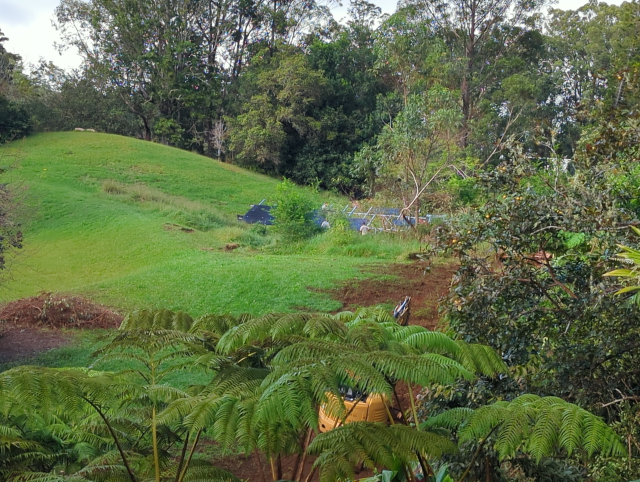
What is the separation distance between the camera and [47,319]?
9773 mm

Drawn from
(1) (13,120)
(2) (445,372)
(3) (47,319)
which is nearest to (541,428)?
(2) (445,372)

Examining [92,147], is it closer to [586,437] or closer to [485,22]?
[485,22]

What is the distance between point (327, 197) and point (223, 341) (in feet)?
104

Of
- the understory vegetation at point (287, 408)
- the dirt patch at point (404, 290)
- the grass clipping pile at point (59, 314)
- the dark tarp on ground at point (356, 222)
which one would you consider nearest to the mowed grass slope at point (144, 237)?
the dirt patch at point (404, 290)

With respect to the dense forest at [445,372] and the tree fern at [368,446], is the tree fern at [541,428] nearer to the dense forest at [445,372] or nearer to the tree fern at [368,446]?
the dense forest at [445,372]

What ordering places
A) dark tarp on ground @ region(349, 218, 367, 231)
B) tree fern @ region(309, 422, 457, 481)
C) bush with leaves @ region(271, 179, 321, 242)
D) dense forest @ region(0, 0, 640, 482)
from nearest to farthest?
tree fern @ region(309, 422, 457, 481) → dense forest @ region(0, 0, 640, 482) → bush with leaves @ region(271, 179, 321, 242) → dark tarp on ground @ region(349, 218, 367, 231)

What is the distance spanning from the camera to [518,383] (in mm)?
4145

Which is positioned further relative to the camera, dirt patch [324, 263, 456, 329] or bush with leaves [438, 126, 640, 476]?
dirt patch [324, 263, 456, 329]

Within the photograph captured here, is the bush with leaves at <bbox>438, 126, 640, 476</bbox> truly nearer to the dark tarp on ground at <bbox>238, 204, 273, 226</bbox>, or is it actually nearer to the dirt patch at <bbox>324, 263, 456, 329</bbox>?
the dirt patch at <bbox>324, 263, 456, 329</bbox>

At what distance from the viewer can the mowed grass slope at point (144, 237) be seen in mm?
11688

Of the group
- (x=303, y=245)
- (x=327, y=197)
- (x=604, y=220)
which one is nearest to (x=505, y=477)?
(x=604, y=220)

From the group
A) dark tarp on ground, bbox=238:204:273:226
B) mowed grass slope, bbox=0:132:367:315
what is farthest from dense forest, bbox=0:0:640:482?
dark tarp on ground, bbox=238:204:273:226

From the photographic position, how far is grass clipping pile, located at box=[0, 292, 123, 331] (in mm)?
9641

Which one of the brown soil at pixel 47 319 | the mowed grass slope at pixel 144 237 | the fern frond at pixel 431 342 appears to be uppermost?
the fern frond at pixel 431 342
